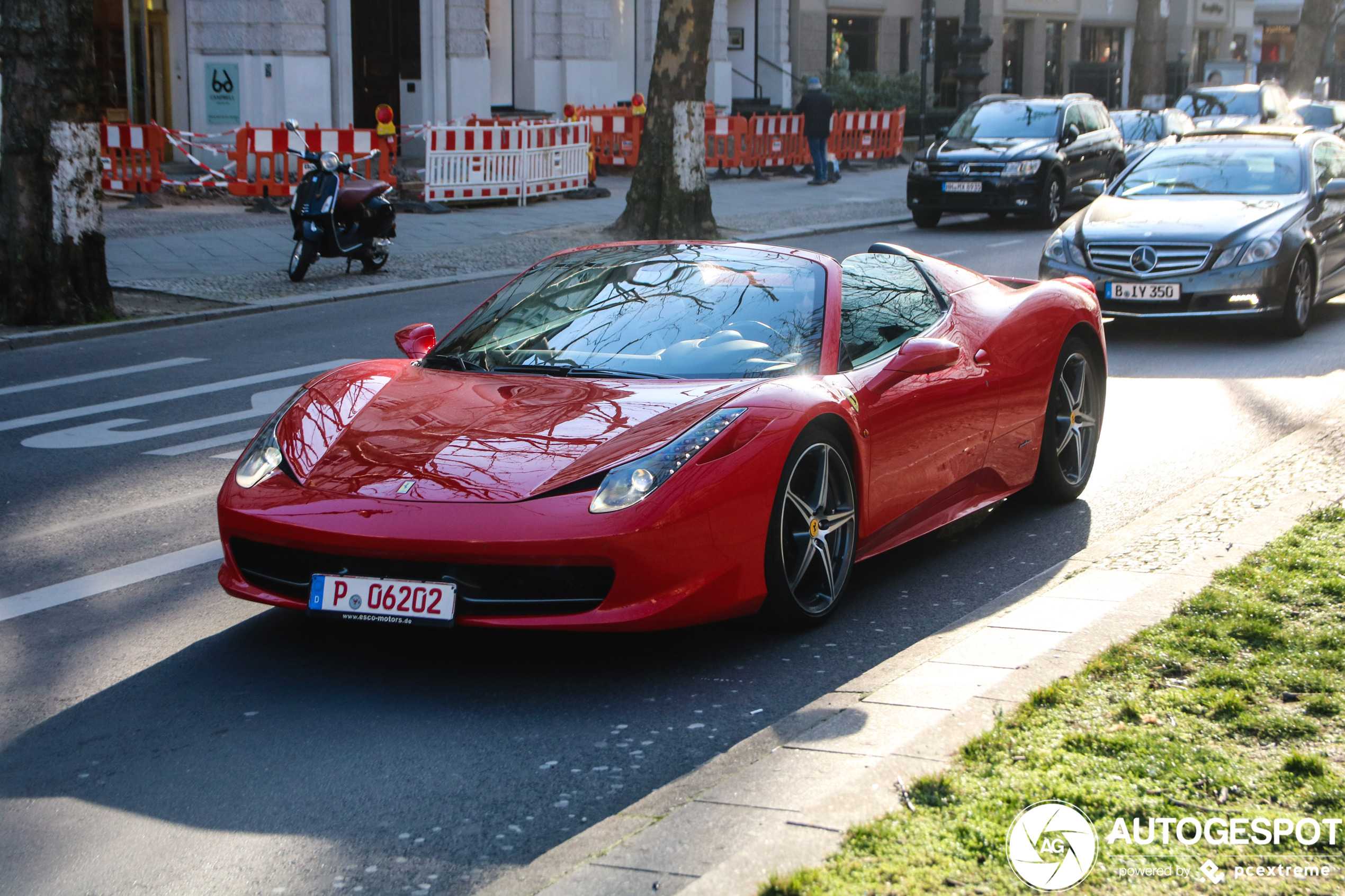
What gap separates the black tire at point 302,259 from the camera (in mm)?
14898

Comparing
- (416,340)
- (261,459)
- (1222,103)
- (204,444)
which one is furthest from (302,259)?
(1222,103)

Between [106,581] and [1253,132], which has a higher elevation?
[1253,132]

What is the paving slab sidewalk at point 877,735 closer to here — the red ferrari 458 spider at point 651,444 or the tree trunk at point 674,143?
the red ferrari 458 spider at point 651,444

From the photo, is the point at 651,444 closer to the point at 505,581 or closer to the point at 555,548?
the point at 555,548

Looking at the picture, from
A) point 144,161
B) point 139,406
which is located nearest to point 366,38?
point 144,161

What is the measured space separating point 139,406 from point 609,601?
5.72m

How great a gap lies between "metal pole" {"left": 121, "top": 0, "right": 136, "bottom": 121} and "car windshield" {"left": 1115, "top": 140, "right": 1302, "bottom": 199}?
18.8 metres

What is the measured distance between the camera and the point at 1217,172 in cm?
1271

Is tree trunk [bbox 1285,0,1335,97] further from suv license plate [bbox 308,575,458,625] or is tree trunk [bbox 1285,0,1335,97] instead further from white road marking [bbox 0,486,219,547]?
suv license plate [bbox 308,575,458,625]

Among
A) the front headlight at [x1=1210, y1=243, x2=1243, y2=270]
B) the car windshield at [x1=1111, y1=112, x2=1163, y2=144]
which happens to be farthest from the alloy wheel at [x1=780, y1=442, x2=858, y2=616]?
the car windshield at [x1=1111, y1=112, x2=1163, y2=144]

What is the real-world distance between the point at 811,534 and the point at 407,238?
571 inches

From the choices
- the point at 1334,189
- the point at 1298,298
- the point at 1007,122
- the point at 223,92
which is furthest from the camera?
the point at 223,92

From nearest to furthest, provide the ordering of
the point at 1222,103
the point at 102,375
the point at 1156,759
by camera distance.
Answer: the point at 1156,759 < the point at 102,375 < the point at 1222,103

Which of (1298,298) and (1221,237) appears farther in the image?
(1298,298)
